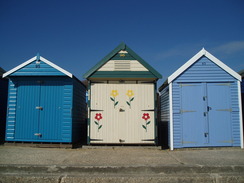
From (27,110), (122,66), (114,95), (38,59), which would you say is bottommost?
(27,110)

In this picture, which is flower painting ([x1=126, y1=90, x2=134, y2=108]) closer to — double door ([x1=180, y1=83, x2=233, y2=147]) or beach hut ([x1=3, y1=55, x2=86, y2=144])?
double door ([x1=180, y1=83, x2=233, y2=147])

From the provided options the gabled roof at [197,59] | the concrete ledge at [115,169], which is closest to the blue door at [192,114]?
the gabled roof at [197,59]

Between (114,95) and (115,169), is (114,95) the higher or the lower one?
the higher one

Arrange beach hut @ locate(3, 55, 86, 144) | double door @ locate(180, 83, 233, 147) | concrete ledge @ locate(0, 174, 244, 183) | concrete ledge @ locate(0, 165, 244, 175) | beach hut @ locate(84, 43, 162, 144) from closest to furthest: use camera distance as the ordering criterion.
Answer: concrete ledge @ locate(0, 174, 244, 183) → concrete ledge @ locate(0, 165, 244, 175) → double door @ locate(180, 83, 233, 147) → beach hut @ locate(84, 43, 162, 144) → beach hut @ locate(3, 55, 86, 144)

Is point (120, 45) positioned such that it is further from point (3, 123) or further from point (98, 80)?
point (3, 123)

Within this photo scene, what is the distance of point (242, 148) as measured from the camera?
25.2ft

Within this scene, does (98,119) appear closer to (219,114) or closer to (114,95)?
(114,95)

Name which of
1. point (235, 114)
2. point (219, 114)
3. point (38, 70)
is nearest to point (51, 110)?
point (38, 70)

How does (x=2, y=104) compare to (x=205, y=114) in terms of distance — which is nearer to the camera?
(x=205, y=114)

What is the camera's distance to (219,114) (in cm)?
775

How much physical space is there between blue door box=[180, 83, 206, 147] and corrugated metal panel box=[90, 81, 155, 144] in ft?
4.09

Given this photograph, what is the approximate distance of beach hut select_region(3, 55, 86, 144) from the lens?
25.7 feet

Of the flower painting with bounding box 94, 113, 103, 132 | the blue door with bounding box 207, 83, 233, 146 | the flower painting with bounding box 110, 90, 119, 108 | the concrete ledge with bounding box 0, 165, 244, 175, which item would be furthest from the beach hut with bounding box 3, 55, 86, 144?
the blue door with bounding box 207, 83, 233, 146

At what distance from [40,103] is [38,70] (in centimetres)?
136
